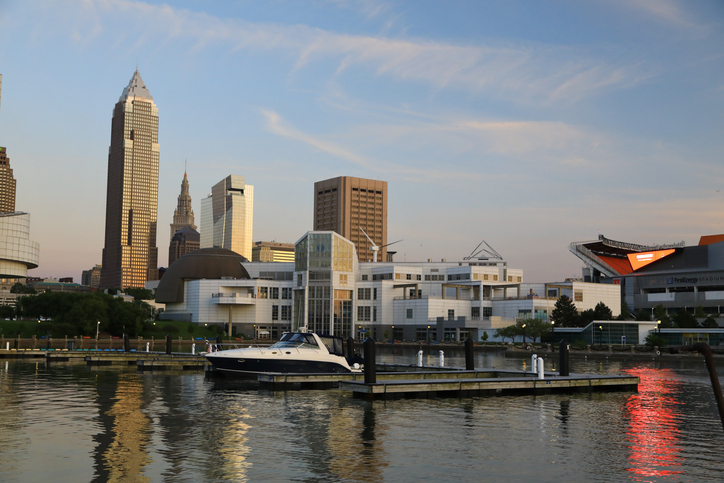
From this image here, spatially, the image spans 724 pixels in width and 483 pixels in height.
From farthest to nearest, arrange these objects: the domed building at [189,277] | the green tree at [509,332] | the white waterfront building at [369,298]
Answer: the domed building at [189,277] → the white waterfront building at [369,298] → the green tree at [509,332]

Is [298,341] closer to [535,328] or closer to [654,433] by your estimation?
[654,433]

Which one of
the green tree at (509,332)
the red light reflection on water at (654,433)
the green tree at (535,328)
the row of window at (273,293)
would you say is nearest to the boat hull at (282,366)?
the red light reflection on water at (654,433)

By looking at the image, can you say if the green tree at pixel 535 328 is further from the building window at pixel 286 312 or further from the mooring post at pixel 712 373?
the mooring post at pixel 712 373

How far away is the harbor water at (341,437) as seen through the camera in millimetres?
20078

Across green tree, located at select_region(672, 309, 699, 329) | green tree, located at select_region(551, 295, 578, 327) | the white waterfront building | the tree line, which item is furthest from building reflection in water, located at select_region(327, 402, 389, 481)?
the white waterfront building

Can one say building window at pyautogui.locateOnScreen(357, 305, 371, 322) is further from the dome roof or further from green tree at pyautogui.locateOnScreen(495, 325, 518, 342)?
green tree at pyautogui.locateOnScreen(495, 325, 518, 342)

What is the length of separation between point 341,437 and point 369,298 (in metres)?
152

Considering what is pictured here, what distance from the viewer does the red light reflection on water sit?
21625mm

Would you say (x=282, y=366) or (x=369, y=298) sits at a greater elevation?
(x=369, y=298)

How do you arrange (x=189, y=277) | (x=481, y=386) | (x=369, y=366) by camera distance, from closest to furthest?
(x=369, y=366) < (x=481, y=386) < (x=189, y=277)

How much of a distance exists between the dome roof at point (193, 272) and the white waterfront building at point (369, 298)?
0.68 meters

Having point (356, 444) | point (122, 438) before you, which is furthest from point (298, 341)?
point (356, 444)

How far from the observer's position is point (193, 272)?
192375 millimetres

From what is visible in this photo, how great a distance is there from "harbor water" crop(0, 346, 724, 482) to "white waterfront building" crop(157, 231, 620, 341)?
12321cm
